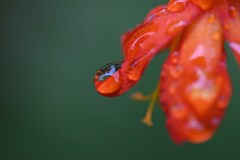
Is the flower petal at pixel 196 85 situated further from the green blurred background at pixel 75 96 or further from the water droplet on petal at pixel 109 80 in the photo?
the green blurred background at pixel 75 96

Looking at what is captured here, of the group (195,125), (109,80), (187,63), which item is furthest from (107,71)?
(195,125)

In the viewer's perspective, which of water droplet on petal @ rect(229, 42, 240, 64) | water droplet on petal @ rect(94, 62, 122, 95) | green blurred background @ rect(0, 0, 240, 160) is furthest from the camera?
green blurred background @ rect(0, 0, 240, 160)

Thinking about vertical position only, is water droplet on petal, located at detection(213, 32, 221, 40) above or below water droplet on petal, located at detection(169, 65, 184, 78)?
above

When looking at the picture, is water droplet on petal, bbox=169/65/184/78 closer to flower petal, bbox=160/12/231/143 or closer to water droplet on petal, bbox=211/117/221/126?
flower petal, bbox=160/12/231/143

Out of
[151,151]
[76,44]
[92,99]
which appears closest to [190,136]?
[151,151]

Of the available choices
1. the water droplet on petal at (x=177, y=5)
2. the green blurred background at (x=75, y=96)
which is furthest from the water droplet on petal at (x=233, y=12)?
the green blurred background at (x=75, y=96)

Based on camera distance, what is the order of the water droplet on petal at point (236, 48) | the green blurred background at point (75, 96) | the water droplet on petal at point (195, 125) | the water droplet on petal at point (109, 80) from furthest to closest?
the green blurred background at point (75, 96) → the water droplet on petal at point (109, 80) → the water droplet on petal at point (236, 48) → the water droplet on petal at point (195, 125)

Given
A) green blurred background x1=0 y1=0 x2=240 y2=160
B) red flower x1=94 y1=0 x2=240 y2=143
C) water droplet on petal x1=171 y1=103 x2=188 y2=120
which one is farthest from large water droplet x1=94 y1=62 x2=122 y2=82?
green blurred background x1=0 y1=0 x2=240 y2=160
